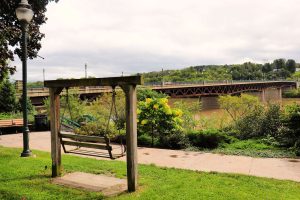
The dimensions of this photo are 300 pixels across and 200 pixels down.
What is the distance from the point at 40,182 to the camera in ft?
23.0

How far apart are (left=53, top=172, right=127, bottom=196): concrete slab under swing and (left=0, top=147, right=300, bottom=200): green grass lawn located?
221mm

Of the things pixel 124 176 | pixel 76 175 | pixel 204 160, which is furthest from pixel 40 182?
pixel 204 160

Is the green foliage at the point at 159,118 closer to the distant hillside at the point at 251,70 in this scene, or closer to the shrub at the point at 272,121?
the shrub at the point at 272,121

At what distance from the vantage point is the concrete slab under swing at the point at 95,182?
253 inches

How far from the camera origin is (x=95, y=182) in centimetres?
695

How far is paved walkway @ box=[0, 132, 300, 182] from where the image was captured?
313 inches

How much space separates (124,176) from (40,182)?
1.75 m

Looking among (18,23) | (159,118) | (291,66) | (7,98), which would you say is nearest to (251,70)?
(291,66)

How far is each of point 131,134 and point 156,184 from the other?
1255mm

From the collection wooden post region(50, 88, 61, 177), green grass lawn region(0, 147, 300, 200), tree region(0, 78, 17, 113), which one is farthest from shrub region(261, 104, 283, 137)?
tree region(0, 78, 17, 113)

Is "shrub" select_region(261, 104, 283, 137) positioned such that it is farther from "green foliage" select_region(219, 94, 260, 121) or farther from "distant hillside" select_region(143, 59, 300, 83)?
"distant hillside" select_region(143, 59, 300, 83)

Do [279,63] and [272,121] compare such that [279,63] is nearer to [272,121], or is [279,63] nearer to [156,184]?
[272,121]

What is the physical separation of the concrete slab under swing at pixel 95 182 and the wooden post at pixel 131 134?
302 mm

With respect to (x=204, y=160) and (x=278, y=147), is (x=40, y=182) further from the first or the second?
(x=278, y=147)
